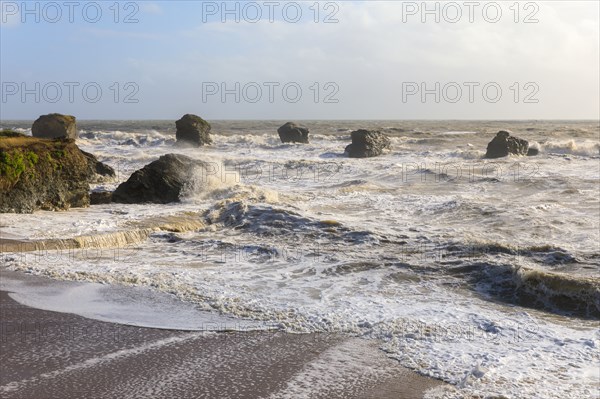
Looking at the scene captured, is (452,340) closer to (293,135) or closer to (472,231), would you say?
(472,231)

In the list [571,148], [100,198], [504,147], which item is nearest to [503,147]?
[504,147]

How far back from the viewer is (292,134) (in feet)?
A: 139

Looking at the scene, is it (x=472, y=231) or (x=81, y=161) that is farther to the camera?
(x=81, y=161)

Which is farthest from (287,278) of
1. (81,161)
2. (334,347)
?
(81,161)

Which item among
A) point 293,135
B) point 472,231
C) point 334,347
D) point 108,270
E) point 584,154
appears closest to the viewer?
point 334,347

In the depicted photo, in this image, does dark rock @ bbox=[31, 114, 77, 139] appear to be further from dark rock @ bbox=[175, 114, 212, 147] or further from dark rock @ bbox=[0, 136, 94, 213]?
dark rock @ bbox=[0, 136, 94, 213]

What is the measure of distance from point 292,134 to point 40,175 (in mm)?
30265

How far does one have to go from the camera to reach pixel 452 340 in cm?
555

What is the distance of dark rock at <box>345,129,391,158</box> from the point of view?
30.9 meters

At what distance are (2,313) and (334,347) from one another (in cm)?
299

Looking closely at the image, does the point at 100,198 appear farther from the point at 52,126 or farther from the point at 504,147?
the point at 504,147

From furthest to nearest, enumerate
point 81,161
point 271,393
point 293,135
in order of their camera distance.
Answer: point 293,135 → point 81,161 → point 271,393

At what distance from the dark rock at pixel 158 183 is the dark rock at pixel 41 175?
1.12 meters

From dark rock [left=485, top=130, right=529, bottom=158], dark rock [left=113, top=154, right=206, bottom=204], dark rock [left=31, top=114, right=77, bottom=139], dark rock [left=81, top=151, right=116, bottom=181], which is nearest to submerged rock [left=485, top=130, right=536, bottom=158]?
dark rock [left=485, top=130, right=529, bottom=158]
